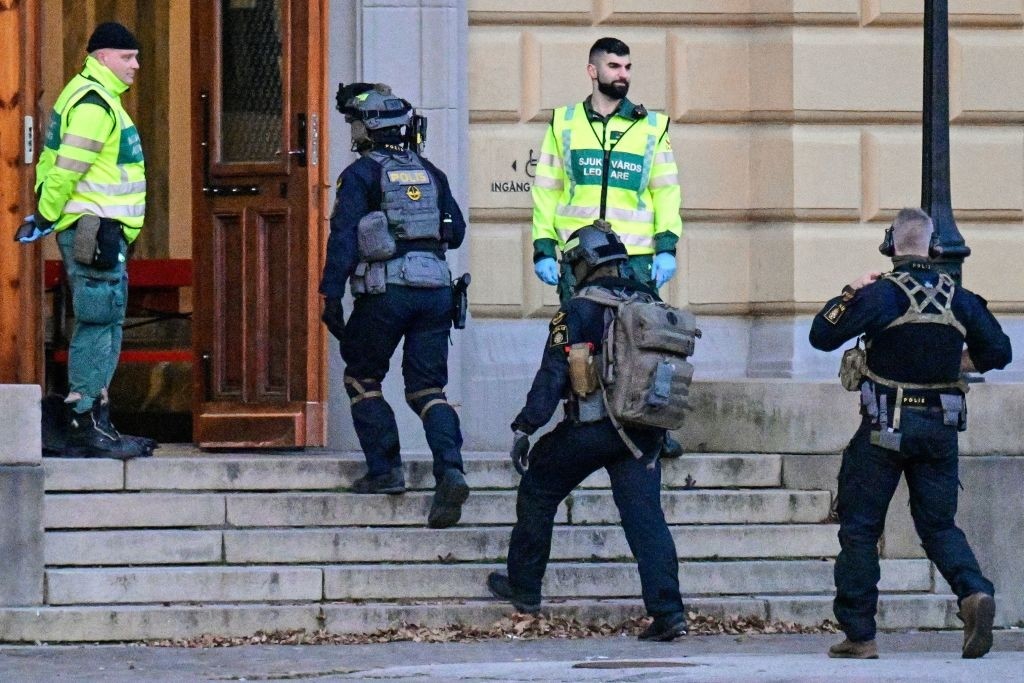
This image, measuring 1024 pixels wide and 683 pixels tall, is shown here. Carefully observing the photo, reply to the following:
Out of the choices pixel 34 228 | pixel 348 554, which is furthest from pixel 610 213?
pixel 34 228

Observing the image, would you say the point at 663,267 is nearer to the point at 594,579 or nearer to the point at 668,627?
the point at 594,579

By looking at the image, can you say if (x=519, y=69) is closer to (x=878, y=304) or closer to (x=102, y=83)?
(x=102, y=83)

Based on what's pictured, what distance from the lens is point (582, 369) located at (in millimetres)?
8891

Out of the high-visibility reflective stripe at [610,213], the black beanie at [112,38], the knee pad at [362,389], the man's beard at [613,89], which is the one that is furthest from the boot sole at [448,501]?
the black beanie at [112,38]

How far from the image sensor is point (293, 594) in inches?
376

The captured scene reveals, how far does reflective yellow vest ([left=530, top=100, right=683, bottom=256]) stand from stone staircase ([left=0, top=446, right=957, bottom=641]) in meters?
1.26

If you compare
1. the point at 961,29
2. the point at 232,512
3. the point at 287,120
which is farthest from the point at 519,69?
the point at 232,512

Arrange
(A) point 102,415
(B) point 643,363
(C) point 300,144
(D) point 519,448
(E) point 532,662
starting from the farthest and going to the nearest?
1. (C) point 300,144
2. (A) point 102,415
3. (D) point 519,448
4. (B) point 643,363
5. (E) point 532,662

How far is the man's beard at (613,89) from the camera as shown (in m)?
10.2

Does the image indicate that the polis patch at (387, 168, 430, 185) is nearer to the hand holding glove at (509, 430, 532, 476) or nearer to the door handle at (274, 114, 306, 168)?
the hand holding glove at (509, 430, 532, 476)

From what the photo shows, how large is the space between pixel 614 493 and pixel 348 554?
1485 mm

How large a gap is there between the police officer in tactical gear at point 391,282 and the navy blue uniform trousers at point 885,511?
1976mm

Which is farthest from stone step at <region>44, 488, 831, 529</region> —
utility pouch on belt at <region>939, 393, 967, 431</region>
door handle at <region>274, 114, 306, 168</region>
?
door handle at <region>274, 114, 306, 168</region>

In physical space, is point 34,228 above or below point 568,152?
below
